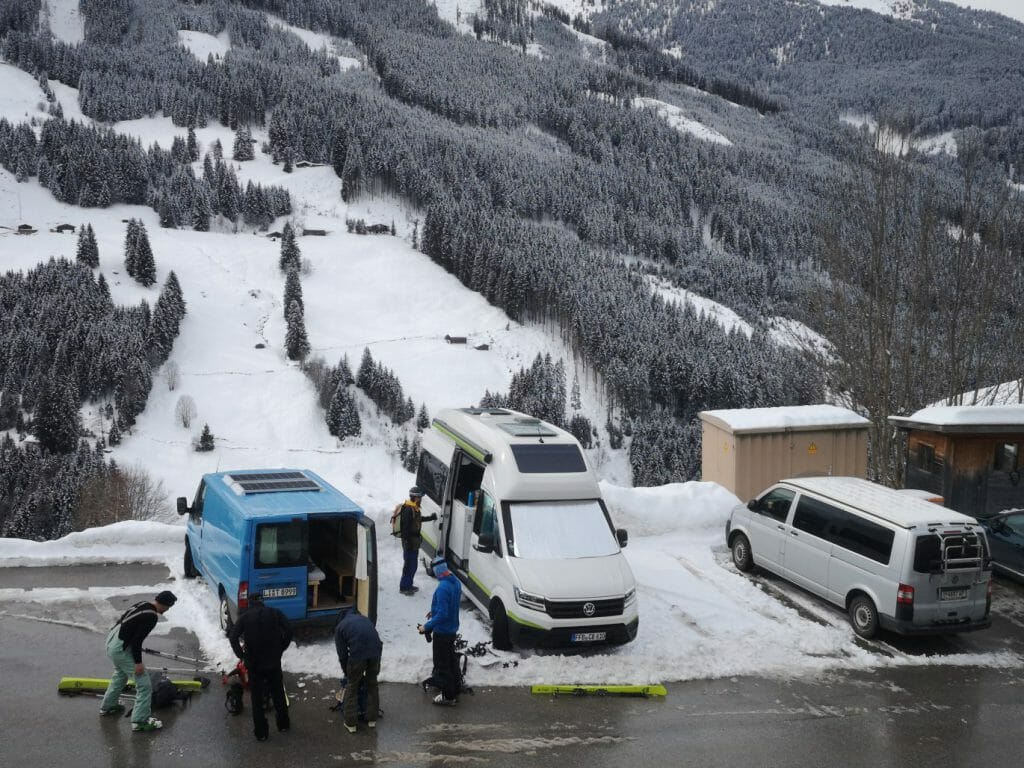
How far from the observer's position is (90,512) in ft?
165

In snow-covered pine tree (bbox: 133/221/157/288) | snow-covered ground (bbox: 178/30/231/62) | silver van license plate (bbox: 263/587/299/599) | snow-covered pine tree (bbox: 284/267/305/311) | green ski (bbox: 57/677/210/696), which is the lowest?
snow-covered pine tree (bbox: 284/267/305/311)

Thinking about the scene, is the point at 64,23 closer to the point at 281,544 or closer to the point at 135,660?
the point at 281,544

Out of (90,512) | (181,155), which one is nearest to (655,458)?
(90,512)

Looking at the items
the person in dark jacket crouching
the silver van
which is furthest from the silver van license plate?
the silver van

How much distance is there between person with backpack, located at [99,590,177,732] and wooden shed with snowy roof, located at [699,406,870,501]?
12.4 metres

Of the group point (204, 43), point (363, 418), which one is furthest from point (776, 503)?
point (204, 43)

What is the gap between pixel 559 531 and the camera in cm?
1185

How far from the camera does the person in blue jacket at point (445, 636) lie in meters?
9.57

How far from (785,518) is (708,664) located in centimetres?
383

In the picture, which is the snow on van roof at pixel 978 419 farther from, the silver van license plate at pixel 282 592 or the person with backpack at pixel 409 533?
the silver van license plate at pixel 282 592

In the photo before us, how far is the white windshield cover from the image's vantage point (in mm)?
11578

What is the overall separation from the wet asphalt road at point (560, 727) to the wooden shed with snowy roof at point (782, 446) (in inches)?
295

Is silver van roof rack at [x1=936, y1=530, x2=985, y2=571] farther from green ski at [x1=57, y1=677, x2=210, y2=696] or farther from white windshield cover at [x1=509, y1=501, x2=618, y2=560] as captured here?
green ski at [x1=57, y1=677, x2=210, y2=696]

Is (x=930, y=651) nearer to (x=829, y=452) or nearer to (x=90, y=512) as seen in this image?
(x=829, y=452)
